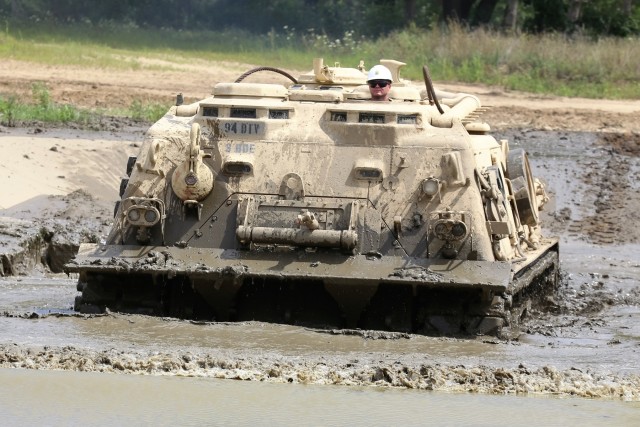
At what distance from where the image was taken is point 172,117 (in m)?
13.0

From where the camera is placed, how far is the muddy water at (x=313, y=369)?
9109 millimetres

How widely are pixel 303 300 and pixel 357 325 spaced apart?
436 mm

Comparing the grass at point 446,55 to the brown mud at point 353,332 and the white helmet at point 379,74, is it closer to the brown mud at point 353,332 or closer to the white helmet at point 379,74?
the brown mud at point 353,332

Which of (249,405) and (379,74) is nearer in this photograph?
(249,405)

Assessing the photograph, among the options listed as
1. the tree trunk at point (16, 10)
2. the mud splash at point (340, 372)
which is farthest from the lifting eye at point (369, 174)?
the tree trunk at point (16, 10)

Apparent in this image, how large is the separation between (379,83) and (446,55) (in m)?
23.3

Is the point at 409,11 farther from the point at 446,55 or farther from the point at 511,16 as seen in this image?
the point at 446,55

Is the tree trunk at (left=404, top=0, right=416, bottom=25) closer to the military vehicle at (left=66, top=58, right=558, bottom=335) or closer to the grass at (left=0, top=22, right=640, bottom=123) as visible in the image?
the grass at (left=0, top=22, right=640, bottom=123)

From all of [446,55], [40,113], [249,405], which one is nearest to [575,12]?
[446,55]

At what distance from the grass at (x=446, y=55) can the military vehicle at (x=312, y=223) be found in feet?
51.2

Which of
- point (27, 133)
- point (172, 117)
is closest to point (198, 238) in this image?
point (172, 117)

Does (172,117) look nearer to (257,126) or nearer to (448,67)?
(257,126)

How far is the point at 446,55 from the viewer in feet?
119

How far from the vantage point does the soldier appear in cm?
1320
